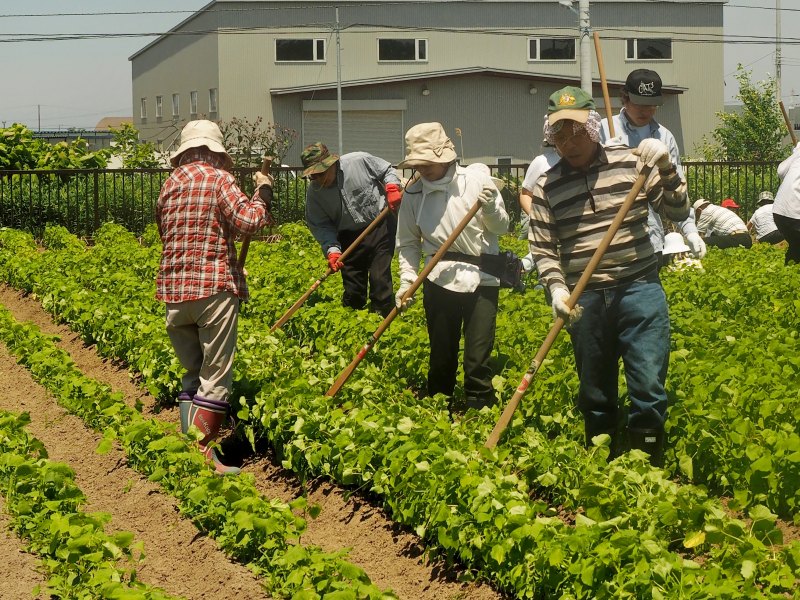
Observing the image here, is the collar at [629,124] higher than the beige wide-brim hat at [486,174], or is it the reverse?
the collar at [629,124]

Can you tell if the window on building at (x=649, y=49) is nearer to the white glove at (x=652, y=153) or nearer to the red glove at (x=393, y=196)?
the red glove at (x=393, y=196)

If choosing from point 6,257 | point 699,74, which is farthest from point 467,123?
point 6,257

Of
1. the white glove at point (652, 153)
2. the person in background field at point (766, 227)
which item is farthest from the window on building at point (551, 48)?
the white glove at point (652, 153)

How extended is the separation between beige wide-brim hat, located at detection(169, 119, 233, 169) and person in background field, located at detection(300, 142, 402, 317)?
2689mm

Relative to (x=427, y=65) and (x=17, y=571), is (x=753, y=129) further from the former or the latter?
(x=17, y=571)

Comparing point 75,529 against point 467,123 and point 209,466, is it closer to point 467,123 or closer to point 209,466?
point 209,466

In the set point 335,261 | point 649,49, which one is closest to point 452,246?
point 335,261

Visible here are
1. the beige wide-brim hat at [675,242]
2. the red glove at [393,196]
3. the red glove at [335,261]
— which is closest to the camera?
the red glove at [393,196]

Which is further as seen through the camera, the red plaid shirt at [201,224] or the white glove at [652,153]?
the red plaid shirt at [201,224]

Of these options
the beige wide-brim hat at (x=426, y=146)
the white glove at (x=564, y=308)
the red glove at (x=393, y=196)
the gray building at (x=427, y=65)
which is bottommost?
the white glove at (x=564, y=308)

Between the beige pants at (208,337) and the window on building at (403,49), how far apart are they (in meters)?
37.8

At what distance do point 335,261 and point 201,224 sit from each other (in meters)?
3.01

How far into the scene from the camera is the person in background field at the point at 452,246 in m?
6.30

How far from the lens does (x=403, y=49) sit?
43156 millimetres
